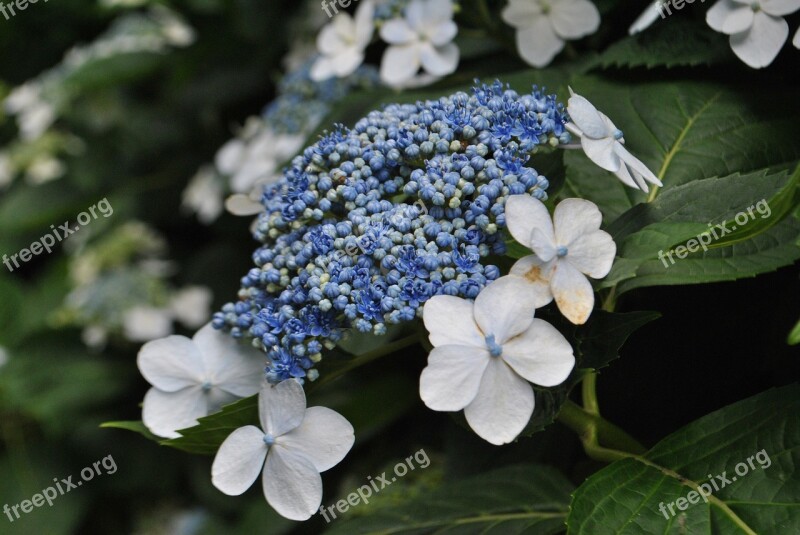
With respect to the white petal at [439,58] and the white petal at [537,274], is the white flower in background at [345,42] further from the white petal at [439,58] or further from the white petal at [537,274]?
the white petal at [537,274]

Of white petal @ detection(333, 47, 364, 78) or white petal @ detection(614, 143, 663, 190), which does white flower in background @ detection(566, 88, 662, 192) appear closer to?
white petal @ detection(614, 143, 663, 190)

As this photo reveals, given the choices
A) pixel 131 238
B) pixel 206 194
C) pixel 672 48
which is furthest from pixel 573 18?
pixel 131 238

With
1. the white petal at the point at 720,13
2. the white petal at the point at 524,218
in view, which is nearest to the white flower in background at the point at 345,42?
the white petal at the point at 720,13

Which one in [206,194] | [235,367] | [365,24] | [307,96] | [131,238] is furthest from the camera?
[131,238]

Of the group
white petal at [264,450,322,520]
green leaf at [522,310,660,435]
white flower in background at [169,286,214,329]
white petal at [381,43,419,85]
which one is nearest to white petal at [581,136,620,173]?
green leaf at [522,310,660,435]

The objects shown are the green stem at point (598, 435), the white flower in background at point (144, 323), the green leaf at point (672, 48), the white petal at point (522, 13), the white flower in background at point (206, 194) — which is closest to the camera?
the green stem at point (598, 435)

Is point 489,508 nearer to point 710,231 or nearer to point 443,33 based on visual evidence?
point 710,231
